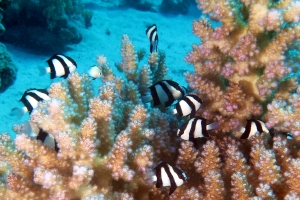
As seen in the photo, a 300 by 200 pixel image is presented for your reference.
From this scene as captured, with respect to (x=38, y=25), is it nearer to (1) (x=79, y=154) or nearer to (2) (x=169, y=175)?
(1) (x=79, y=154)

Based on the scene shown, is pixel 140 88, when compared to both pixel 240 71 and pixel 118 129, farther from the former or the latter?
pixel 240 71

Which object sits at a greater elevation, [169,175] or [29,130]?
[29,130]

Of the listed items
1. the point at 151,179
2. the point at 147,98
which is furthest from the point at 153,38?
the point at 151,179

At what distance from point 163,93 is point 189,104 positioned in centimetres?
46

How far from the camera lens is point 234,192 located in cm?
208

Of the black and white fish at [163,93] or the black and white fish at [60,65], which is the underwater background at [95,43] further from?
the black and white fish at [163,93]

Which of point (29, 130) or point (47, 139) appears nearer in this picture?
point (47, 139)

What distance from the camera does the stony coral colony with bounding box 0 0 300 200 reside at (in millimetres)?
2049

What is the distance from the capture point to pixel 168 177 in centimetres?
211

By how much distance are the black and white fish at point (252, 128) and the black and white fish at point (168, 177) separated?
0.73 metres

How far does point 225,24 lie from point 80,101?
1476 millimetres

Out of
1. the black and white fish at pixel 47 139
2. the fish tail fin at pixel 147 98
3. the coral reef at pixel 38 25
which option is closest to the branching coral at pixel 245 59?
the fish tail fin at pixel 147 98

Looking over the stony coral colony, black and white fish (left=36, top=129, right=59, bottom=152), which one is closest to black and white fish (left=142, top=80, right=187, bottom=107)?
the stony coral colony

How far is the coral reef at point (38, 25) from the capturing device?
9.84 meters
